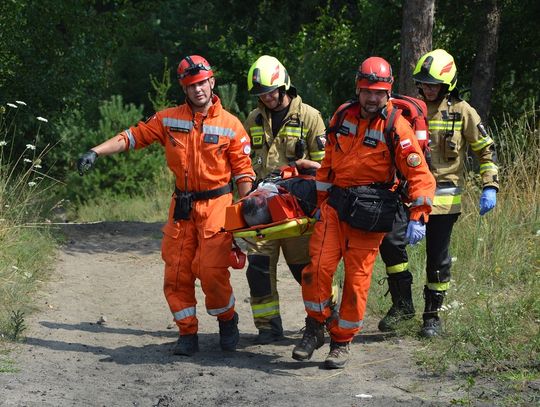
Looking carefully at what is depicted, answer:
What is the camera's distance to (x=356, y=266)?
6672mm

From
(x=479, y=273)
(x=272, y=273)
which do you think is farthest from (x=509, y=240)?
(x=272, y=273)

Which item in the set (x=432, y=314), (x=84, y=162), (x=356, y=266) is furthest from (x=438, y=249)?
(x=84, y=162)

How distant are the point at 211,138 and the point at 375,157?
1191 millimetres

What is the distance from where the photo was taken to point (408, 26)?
10836mm

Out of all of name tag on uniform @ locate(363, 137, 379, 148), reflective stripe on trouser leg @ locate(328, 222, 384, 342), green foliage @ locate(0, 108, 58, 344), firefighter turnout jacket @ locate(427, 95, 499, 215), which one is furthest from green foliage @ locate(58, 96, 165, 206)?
name tag on uniform @ locate(363, 137, 379, 148)

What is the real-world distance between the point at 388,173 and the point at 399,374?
1.31 m

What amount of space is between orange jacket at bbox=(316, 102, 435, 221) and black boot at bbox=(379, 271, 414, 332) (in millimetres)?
1108

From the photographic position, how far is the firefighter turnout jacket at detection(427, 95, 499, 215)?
725cm

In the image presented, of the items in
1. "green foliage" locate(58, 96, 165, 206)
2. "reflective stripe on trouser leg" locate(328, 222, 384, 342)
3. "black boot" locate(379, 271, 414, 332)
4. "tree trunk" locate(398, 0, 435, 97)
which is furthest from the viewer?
"green foliage" locate(58, 96, 165, 206)

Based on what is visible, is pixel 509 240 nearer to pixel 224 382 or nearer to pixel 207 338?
pixel 207 338

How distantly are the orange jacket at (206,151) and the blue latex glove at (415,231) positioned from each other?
133cm

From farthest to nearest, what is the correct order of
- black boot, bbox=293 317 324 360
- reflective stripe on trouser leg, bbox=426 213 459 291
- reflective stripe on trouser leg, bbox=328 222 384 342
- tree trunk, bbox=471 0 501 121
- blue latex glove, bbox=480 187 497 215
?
tree trunk, bbox=471 0 501 121 → reflective stripe on trouser leg, bbox=426 213 459 291 → blue latex glove, bbox=480 187 497 215 → black boot, bbox=293 317 324 360 → reflective stripe on trouser leg, bbox=328 222 384 342

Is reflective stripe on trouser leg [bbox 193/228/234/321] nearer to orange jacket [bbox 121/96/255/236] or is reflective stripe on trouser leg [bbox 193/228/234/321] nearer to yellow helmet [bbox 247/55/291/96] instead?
orange jacket [bbox 121/96/255/236]

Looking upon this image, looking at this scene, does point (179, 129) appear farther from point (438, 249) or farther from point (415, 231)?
point (438, 249)
